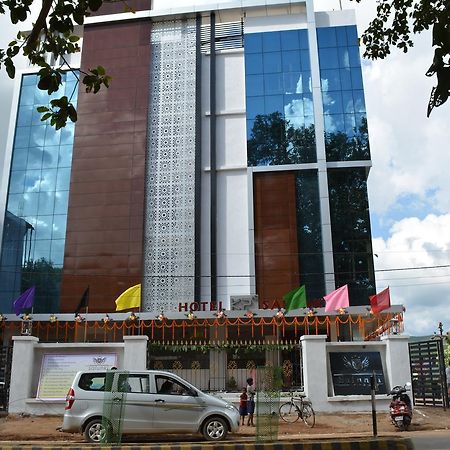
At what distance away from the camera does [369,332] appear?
89.6ft

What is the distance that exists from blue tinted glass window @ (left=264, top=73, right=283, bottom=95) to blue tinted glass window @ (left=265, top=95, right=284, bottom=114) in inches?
11.9

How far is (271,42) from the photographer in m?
30.5

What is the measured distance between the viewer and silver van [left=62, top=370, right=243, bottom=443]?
10.7 metres

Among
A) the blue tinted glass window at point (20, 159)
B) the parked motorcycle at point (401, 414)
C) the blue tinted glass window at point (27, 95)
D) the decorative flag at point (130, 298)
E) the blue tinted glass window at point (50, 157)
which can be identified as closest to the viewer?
the parked motorcycle at point (401, 414)

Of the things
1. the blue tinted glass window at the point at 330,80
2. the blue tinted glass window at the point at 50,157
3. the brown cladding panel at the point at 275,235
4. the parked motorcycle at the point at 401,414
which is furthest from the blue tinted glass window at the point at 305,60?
the parked motorcycle at the point at 401,414

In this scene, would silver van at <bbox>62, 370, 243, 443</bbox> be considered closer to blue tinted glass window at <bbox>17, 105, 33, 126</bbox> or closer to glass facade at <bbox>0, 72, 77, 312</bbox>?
glass facade at <bbox>0, 72, 77, 312</bbox>

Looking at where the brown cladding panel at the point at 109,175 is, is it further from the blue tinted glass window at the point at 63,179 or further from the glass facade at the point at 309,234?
the glass facade at the point at 309,234

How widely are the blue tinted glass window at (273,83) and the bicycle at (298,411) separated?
18.8m

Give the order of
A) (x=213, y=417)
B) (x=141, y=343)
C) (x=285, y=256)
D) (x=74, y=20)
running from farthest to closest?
(x=285, y=256) < (x=141, y=343) < (x=213, y=417) < (x=74, y=20)

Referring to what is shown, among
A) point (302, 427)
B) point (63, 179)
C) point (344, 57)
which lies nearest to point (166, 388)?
point (302, 427)

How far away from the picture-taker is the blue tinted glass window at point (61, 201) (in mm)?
28969

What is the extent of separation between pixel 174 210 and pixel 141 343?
12455 mm

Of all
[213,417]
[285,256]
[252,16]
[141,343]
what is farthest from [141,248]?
[213,417]

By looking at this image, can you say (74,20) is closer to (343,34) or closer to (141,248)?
(141,248)
